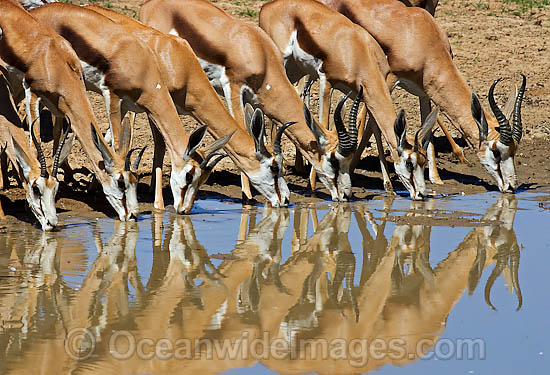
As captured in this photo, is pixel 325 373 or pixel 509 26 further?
pixel 509 26

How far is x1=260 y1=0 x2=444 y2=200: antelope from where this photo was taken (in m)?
11.0

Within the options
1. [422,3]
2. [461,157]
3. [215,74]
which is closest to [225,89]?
[215,74]

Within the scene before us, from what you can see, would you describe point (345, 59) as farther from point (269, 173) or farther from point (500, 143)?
point (500, 143)

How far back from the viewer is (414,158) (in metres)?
10.9

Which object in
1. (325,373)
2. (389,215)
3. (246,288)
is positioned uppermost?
(325,373)

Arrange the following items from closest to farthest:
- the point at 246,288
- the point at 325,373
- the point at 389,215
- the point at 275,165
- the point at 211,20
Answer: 1. the point at 325,373
2. the point at 246,288
3. the point at 389,215
4. the point at 275,165
5. the point at 211,20

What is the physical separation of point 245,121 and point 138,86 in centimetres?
128

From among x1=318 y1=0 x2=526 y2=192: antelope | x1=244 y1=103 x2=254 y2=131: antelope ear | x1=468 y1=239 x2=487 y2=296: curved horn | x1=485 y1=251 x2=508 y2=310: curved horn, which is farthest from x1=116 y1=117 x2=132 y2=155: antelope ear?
x1=318 y1=0 x2=526 y2=192: antelope

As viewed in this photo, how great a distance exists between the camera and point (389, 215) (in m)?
9.53

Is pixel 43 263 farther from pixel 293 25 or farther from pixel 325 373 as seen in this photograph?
pixel 293 25

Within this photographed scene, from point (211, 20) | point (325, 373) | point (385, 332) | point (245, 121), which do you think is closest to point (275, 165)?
point (245, 121)

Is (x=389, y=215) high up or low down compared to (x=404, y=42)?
down

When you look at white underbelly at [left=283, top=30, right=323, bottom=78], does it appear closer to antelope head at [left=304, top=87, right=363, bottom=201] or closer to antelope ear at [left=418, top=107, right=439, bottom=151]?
antelope head at [left=304, top=87, right=363, bottom=201]

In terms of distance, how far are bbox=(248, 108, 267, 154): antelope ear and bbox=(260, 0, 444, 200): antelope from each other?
154 centimetres
